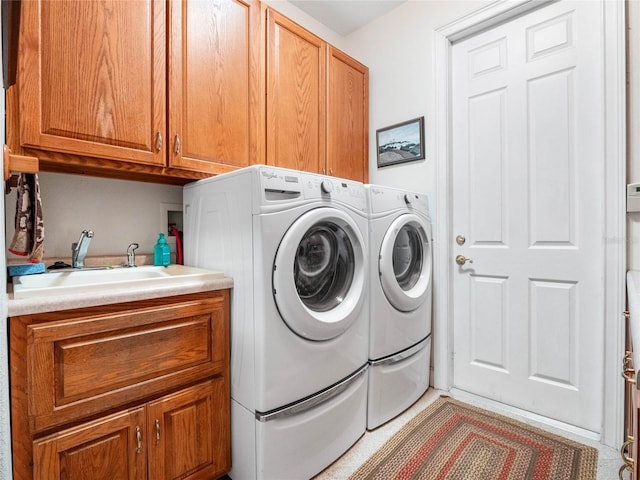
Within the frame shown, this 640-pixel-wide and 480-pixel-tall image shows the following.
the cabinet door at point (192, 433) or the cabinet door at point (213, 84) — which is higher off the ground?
the cabinet door at point (213, 84)

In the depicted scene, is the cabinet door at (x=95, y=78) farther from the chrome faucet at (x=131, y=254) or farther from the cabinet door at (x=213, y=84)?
the chrome faucet at (x=131, y=254)

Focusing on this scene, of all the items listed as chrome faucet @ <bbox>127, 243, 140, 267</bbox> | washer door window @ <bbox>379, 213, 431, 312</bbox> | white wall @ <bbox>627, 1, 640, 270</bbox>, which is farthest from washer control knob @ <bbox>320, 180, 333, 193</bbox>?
white wall @ <bbox>627, 1, 640, 270</bbox>

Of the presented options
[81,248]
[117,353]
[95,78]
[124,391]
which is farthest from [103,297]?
[95,78]

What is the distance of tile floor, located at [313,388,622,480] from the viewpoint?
142 cm

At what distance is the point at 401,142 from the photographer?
2301mm

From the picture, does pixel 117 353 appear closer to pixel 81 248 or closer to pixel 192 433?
Result: pixel 192 433

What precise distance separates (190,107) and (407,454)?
1874 mm

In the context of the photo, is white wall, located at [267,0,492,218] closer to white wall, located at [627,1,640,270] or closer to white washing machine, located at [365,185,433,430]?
white washing machine, located at [365,185,433,430]

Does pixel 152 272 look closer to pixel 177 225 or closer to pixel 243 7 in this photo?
pixel 177 225

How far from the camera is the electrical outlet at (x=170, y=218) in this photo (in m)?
1.83

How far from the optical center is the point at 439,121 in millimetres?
2119

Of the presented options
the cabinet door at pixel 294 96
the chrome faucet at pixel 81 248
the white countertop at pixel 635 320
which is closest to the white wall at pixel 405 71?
the cabinet door at pixel 294 96

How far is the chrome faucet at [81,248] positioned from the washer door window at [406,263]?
1356mm

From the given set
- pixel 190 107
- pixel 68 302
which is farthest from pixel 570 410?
pixel 190 107
